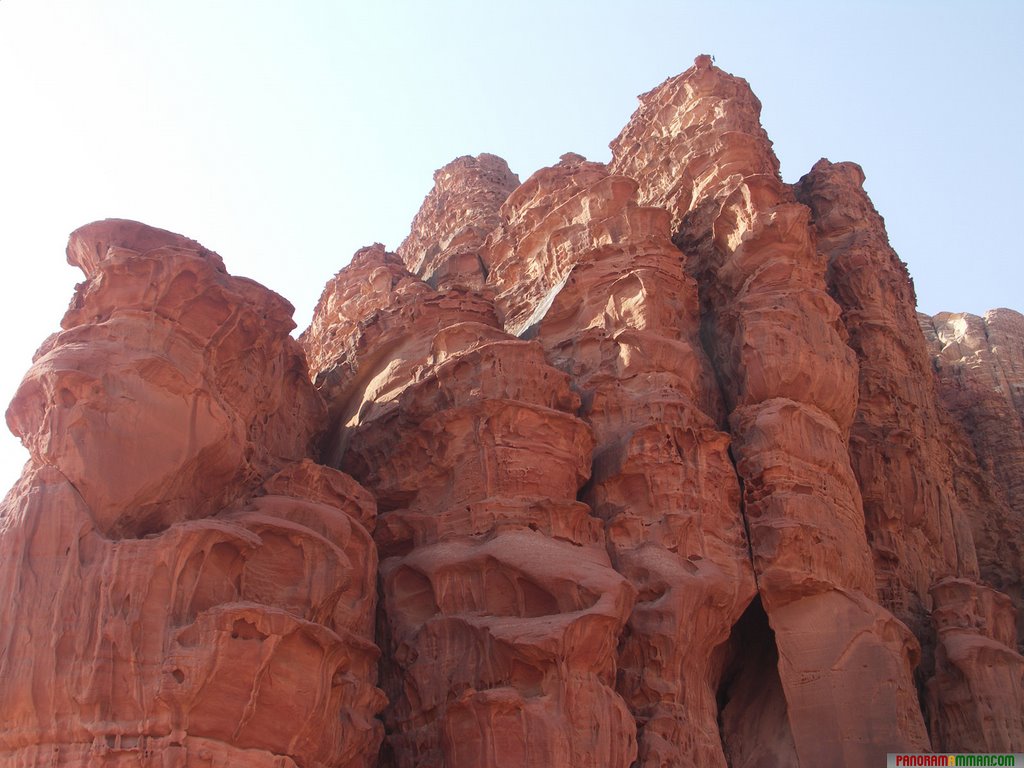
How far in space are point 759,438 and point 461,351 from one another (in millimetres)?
5602

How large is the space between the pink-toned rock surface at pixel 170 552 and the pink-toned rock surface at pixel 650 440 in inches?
162

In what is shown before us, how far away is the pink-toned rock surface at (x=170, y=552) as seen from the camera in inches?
555

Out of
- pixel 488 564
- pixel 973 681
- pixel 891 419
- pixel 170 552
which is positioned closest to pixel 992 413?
pixel 891 419

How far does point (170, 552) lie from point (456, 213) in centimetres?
2793

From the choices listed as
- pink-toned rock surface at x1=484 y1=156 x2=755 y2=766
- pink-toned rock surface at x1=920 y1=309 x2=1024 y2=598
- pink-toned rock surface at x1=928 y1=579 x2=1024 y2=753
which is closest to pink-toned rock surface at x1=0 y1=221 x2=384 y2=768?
pink-toned rock surface at x1=484 y1=156 x2=755 y2=766

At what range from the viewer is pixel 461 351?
22453mm

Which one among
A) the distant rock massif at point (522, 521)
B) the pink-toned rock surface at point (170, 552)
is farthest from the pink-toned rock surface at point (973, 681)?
the pink-toned rock surface at point (170, 552)

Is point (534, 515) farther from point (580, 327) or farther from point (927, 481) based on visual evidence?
point (927, 481)

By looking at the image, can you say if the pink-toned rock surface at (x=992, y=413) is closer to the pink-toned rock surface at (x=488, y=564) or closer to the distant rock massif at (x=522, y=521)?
the distant rock massif at (x=522, y=521)

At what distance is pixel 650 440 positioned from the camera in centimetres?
2044

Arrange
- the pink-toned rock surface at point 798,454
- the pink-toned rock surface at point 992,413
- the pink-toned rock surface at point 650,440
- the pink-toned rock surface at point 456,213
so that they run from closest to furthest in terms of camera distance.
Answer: the pink-toned rock surface at point 650,440
the pink-toned rock surface at point 798,454
the pink-toned rock surface at point 992,413
the pink-toned rock surface at point 456,213

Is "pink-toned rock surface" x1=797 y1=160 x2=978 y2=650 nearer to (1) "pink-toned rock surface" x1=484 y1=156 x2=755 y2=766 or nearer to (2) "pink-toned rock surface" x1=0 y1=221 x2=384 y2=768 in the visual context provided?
(1) "pink-toned rock surface" x1=484 y1=156 x2=755 y2=766

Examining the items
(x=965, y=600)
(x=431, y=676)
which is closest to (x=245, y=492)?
(x=431, y=676)

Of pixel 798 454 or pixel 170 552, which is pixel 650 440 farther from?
pixel 170 552
